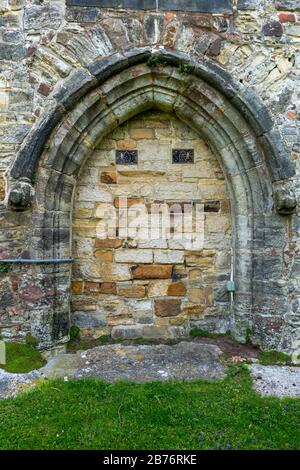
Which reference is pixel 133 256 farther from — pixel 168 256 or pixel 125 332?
pixel 125 332

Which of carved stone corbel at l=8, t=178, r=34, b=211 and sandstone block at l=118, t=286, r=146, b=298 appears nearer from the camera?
carved stone corbel at l=8, t=178, r=34, b=211

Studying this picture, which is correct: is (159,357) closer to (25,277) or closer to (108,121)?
(25,277)

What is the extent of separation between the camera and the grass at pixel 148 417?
2.58 m

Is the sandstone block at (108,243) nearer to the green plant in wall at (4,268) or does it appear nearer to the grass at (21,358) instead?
the green plant in wall at (4,268)

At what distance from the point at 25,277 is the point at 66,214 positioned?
757 millimetres

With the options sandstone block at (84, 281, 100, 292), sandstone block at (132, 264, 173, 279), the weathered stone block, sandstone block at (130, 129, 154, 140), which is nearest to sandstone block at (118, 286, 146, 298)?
sandstone block at (132, 264, 173, 279)

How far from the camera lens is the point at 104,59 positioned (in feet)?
12.1

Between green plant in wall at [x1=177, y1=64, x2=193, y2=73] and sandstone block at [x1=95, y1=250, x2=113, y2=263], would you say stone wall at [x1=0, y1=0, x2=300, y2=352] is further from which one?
sandstone block at [x1=95, y1=250, x2=113, y2=263]

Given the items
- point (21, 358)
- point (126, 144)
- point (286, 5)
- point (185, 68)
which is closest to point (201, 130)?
point (185, 68)

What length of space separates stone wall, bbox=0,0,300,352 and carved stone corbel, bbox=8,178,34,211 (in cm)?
3

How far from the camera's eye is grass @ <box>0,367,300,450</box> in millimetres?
2582

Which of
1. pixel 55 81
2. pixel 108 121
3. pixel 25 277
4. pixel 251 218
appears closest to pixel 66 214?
pixel 25 277

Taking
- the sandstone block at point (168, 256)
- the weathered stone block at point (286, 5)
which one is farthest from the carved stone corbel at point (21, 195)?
the weathered stone block at point (286, 5)

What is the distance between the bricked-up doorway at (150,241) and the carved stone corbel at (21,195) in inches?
25.7
